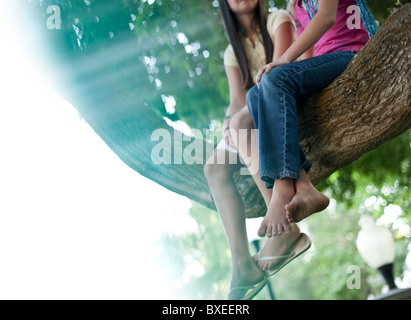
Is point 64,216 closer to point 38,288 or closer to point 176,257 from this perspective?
point 38,288

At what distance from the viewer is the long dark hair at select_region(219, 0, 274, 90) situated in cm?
192

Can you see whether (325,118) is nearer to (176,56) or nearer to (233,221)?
(233,221)

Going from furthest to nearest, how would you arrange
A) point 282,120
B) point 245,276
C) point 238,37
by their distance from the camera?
point 238,37
point 245,276
point 282,120

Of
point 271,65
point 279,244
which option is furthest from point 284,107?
point 279,244

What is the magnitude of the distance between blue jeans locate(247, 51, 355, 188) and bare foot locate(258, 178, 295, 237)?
44 millimetres

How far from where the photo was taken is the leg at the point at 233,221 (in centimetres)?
183

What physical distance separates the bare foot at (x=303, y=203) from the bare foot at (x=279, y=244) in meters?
0.40

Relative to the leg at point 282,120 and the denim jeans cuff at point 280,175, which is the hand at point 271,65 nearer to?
the leg at point 282,120

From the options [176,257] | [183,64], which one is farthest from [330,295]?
[183,64]

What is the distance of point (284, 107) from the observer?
1.46 meters

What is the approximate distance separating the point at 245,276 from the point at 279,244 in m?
0.21

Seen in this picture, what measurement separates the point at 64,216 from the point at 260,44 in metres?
4.60

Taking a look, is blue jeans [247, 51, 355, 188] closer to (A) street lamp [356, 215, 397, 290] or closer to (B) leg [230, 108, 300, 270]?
(B) leg [230, 108, 300, 270]

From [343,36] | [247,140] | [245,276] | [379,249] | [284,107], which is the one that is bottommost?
[379,249]
